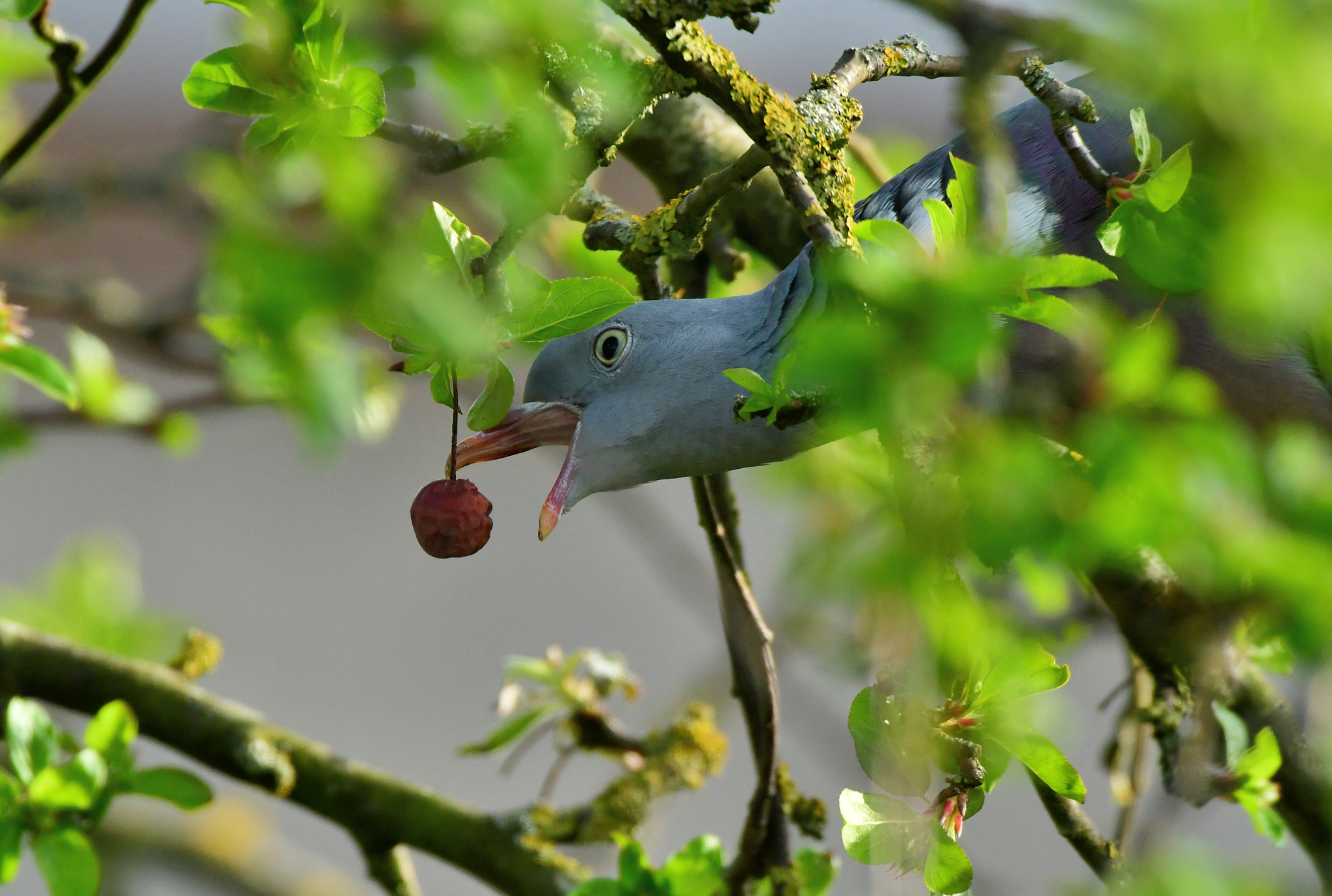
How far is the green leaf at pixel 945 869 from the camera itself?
0.55 meters

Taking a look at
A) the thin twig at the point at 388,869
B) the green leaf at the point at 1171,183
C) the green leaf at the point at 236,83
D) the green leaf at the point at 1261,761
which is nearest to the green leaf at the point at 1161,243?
the green leaf at the point at 1171,183

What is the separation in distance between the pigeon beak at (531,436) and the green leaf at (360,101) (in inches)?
12.0

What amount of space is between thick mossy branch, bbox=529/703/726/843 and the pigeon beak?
284mm

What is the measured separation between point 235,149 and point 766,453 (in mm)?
582

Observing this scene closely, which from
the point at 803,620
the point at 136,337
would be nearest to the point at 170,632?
the point at 136,337

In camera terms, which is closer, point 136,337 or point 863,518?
point 136,337

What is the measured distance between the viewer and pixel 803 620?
1.13m

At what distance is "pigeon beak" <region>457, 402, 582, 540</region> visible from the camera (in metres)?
0.85

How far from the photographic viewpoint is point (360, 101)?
0.58 metres

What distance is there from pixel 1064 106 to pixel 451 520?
0.46 metres

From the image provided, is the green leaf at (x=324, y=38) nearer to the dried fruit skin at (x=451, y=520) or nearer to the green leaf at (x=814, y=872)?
the dried fruit skin at (x=451, y=520)

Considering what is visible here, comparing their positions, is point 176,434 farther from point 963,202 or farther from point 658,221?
point 963,202

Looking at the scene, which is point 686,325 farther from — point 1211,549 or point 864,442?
point 1211,549

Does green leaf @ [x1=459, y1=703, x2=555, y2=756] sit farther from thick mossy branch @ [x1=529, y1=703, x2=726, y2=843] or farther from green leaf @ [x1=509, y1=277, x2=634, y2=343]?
green leaf @ [x1=509, y1=277, x2=634, y2=343]
